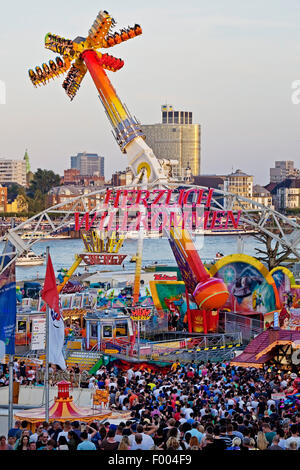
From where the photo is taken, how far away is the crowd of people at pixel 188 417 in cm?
1292

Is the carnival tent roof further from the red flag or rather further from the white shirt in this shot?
the white shirt

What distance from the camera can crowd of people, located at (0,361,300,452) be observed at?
1292 centimetres

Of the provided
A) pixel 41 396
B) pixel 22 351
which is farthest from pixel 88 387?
pixel 22 351

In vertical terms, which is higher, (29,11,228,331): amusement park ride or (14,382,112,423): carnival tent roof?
(29,11,228,331): amusement park ride

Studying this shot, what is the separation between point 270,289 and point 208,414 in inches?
703

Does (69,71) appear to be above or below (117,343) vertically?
above

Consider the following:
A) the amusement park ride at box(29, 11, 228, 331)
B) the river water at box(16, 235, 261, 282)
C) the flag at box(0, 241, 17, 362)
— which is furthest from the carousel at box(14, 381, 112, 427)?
the river water at box(16, 235, 261, 282)

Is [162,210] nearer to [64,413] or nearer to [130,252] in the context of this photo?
[64,413]

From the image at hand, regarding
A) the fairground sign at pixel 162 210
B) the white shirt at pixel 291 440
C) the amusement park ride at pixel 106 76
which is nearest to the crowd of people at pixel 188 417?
the white shirt at pixel 291 440

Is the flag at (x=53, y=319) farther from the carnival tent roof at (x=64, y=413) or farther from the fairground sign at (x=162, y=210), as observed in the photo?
the fairground sign at (x=162, y=210)

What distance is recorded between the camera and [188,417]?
16.8 meters

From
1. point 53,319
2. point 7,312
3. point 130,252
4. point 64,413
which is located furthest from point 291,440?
point 130,252

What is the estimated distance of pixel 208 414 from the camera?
677 inches
